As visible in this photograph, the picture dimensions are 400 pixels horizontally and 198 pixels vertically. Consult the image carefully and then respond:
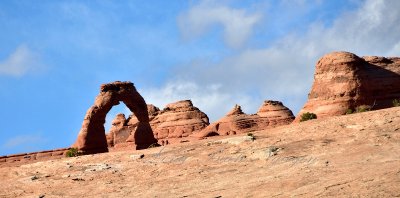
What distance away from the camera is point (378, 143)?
1579cm

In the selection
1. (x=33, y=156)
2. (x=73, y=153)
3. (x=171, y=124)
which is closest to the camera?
(x=73, y=153)

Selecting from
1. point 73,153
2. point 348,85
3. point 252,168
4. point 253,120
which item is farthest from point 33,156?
point 252,168

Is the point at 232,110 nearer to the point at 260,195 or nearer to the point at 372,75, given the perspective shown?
the point at 372,75

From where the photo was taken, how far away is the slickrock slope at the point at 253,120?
52156 millimetres

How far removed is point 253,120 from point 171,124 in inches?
381

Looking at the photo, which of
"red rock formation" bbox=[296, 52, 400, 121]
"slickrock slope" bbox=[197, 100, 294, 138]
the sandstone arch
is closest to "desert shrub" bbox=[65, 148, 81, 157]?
the sandstone arch

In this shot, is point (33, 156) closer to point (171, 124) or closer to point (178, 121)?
point (171, 124)

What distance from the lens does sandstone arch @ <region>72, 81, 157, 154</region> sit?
112 ft

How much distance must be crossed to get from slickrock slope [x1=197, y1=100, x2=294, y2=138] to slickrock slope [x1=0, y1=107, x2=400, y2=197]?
29.7 meters

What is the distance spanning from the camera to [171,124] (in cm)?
5662

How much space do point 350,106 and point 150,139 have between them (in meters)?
15.1

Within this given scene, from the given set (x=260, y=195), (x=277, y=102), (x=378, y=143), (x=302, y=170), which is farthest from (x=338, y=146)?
(x=277, y=102)

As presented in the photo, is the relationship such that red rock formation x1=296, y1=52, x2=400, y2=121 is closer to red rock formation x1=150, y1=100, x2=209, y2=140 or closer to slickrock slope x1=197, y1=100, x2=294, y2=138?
slickrock slope x1=197, y1=100, x2=294, y2=138

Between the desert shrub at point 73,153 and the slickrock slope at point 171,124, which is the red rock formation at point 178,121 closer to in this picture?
the slickrock slope at point 171,124
